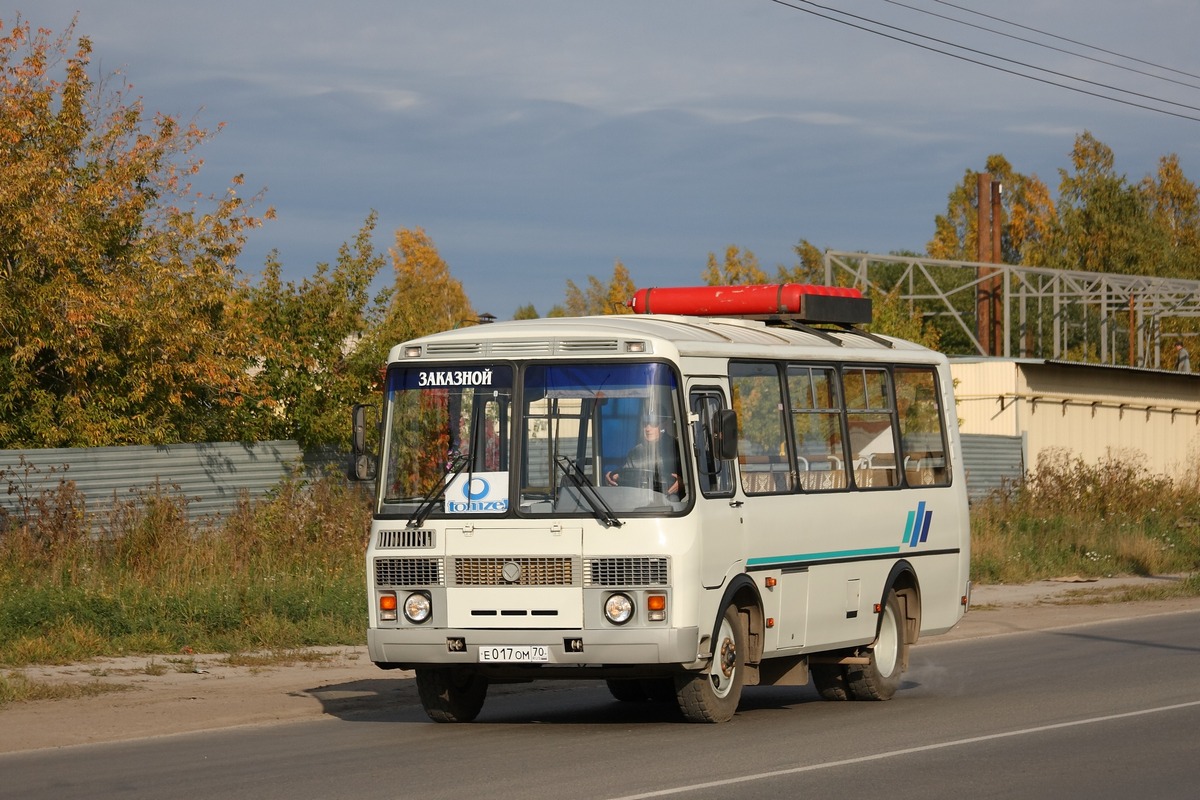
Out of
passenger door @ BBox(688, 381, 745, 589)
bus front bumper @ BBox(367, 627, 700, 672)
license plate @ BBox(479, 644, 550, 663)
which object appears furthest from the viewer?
passenger door @ BBox(688, 381, 745, 589)

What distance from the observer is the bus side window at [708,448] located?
1213cm

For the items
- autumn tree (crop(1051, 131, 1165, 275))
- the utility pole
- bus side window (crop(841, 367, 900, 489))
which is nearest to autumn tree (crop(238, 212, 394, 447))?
bus side window (crop(841, 367, 900, 489))

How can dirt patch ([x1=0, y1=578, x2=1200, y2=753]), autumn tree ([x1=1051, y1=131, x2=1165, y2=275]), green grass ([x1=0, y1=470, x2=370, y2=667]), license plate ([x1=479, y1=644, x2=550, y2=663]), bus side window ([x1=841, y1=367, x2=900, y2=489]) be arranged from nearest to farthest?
license plate ([x1=479, y1=644, x2=550, y2=663])
dirt patch ([x1=0, y1=578, x2=1200, y2=753])
bus side window ([x1=841, y1=367, x2=900, y2=489])
green grass ([x1=0, y1=470, x2=370, y2=667])
autumn tree ([x1=1051, y1=131, x2=1165, y2=275])

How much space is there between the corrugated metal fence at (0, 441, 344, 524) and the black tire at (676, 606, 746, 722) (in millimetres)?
9632

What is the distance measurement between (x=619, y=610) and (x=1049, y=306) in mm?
56939

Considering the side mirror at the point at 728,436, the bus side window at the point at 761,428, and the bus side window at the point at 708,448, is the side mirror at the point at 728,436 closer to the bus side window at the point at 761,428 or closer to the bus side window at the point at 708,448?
the bus side window at the point at 708,448

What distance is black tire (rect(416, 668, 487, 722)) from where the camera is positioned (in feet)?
42.4

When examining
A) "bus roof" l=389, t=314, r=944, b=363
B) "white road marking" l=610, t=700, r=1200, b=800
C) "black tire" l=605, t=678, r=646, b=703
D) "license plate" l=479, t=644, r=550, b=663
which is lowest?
"black tire" l=605, t=678, r=646, b=703

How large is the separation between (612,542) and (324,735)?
104 inches

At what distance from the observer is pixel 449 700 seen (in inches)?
510

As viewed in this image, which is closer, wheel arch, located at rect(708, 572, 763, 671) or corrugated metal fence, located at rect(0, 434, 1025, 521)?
wheel arch, located at rect(708, 572, 763, 671)

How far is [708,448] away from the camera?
12242mm

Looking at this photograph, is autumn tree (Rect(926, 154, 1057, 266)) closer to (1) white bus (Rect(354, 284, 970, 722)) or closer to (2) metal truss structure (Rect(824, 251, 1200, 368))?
(2) metal truss structure (Rect(824, 251, 1200, 368))

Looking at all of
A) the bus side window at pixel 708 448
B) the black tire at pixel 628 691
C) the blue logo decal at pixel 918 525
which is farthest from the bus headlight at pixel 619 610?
the blue logo decal at pixel 918 525
